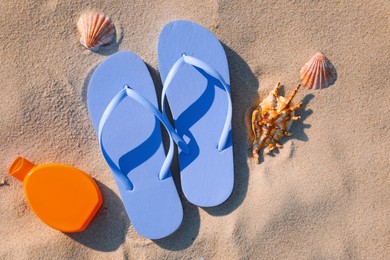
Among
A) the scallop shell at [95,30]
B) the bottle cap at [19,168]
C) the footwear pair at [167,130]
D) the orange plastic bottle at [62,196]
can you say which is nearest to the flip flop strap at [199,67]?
the footwear pair at [167,130]

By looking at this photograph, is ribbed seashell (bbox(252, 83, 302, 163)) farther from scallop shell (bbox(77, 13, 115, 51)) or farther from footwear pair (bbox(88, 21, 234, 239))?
scallop shell (bbox(77, 13, 115, 51))

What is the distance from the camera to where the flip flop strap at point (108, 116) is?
63.5 inches

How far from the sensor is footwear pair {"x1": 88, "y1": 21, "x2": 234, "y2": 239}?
1696mm

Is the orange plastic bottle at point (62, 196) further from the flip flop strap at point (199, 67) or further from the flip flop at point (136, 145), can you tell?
the flip flop strap at point (199, 67)

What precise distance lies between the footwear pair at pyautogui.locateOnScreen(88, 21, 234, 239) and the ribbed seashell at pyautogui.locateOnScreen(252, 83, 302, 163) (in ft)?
0.33

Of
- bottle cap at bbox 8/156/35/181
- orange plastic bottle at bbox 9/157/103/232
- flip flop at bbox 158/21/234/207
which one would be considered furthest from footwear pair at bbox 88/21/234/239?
bottle cap at bbox 8/156/35/181

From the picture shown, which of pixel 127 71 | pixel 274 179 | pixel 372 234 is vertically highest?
pixel 127 71

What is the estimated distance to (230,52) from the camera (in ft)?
5.69

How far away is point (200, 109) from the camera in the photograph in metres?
1.73

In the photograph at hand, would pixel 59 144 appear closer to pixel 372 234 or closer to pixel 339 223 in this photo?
pixel 339 223

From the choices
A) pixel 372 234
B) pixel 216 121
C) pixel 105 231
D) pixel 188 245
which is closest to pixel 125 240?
pixel 105 231

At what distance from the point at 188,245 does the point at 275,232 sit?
0.32 m

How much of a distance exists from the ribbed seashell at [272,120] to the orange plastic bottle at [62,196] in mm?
599

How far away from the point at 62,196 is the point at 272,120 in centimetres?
77
